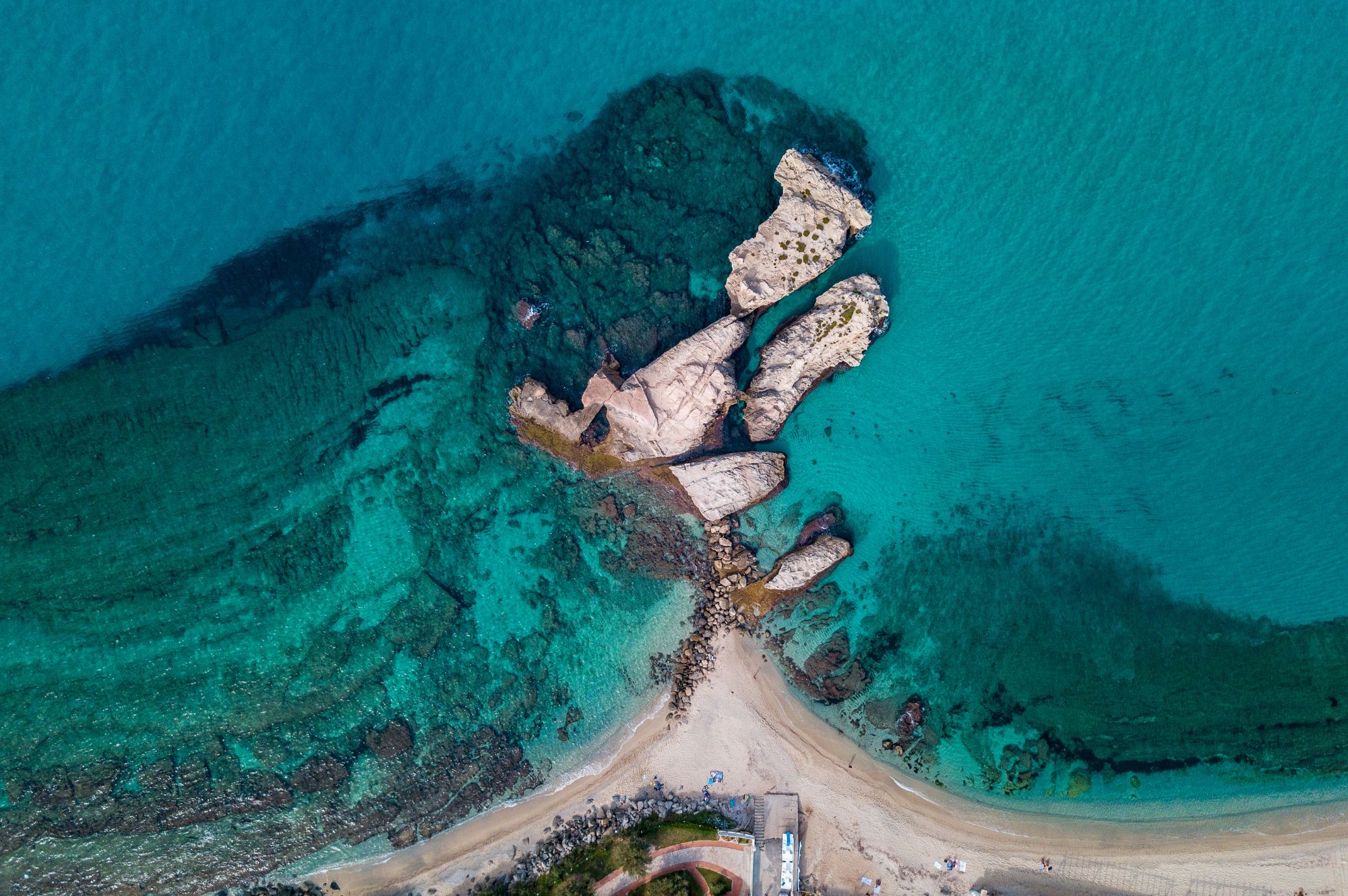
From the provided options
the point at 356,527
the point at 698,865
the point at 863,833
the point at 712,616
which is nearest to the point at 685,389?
the point at 712,616

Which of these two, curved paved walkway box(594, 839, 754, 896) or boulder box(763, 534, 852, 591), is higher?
boulder box(763, 534, 852, 591)

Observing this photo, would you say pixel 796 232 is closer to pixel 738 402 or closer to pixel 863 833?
pixel 738 402

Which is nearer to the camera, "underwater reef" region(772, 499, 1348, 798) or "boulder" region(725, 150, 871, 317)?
"boulder" region(725, 150, 871, 317)

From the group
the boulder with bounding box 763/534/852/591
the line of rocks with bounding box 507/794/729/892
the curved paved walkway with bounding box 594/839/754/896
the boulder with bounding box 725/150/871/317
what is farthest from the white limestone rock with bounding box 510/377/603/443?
the curved paved walkway with bounding box 594/839/754/896

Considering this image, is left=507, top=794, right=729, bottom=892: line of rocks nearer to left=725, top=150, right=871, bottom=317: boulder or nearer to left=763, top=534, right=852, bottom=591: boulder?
left=763, top=534, right=852, bottom=591: boulder

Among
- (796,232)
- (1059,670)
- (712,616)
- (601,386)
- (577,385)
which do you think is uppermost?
(796,232)

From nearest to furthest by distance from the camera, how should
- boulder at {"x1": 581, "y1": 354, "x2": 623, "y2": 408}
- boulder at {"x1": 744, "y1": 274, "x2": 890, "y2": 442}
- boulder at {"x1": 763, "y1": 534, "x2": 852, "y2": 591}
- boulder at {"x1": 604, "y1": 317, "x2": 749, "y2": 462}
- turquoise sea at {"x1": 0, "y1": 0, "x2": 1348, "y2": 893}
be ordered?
boulder at {"x1": 604, "y1": 317, "x2": 749, "y2": 462} < boulder at {"x1": 744, "y1": 274, "x2": 890, "y2": 442} < boulder at {"x1": 581, "y1": 354, "x2": 623, "y2": 408} < boulder at {"x1": 763, "y1": 534, "x2": 852, "y2": 591} < turquoise sea at {"x1": 0, "y1": 0, "x2": 1348, "y2": 893}

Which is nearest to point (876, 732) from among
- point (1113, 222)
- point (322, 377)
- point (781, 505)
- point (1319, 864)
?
point (781, 505)
